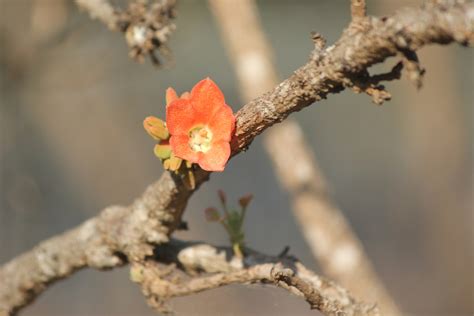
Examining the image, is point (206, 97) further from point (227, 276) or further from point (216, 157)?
point (227, 276)

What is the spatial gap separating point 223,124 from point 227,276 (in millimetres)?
321

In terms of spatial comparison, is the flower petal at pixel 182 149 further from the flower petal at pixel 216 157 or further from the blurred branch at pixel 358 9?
the blurred branch at pixel 358 9

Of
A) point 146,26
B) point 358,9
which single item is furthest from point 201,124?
point 146,26

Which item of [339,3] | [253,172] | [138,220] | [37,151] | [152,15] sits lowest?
[138,220]

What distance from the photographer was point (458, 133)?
3666 mm

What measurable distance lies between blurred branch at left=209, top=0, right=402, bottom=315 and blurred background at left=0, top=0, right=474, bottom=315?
21 cm

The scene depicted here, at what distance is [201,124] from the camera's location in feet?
3.22

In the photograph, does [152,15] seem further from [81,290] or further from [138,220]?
[81,290]

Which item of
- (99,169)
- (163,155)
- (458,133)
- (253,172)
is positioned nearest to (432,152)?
(458,133)

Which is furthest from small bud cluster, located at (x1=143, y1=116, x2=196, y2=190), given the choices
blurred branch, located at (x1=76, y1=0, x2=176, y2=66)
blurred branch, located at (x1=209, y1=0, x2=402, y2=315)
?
blurred branch, located at (x1=209, y1=0, x2=402, y2=315)

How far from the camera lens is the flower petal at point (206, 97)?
96 centimetres

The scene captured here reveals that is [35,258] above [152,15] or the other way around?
the other way around

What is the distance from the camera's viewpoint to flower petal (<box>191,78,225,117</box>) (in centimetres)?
96

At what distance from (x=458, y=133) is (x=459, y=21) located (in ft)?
10.2
